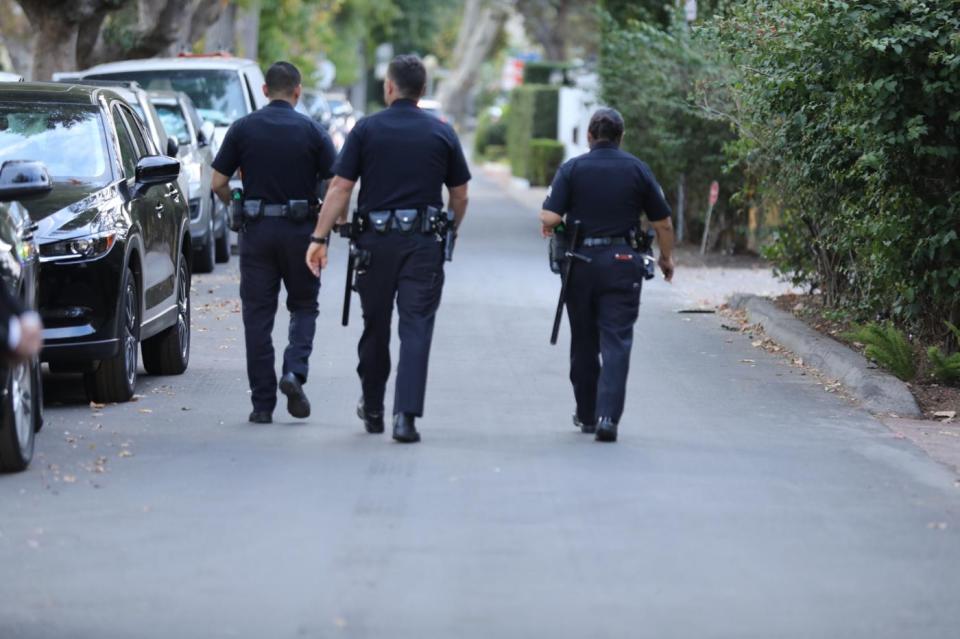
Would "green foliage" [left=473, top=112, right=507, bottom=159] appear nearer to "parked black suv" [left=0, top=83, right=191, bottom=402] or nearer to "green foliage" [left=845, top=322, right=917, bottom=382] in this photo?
"parked black suv" [left=0, top=83, right=191, bottom=402]

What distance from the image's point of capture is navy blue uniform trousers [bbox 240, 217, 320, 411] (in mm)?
9656

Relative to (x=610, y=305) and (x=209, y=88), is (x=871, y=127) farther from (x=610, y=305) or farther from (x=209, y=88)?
(x=209, y=88)

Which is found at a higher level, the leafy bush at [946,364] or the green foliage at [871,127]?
the green foliage at [871,127]

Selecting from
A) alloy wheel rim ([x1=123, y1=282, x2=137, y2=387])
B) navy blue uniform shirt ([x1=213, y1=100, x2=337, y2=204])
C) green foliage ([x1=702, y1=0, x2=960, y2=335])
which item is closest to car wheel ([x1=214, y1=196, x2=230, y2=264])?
green foliage ([x1=702, y1=0, x2=960, y2=335])

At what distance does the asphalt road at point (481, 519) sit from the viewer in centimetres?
620

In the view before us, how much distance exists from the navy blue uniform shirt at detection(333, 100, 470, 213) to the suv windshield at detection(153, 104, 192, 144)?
34.0 ft

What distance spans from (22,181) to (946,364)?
606 centimetres

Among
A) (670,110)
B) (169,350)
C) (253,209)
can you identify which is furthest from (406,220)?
(670,110)

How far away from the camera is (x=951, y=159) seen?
37.9ft

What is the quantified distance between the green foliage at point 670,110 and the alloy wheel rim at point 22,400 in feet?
39.8

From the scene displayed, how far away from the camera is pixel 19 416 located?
8.30m

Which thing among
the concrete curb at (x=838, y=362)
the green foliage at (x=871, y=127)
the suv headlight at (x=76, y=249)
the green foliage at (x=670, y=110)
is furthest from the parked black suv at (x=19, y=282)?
the green foliage at (x=670, y=110)

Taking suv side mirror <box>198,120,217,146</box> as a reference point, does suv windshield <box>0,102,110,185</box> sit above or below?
above

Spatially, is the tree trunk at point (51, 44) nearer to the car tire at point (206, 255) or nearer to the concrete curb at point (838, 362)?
the car tire at point (206, 255)
